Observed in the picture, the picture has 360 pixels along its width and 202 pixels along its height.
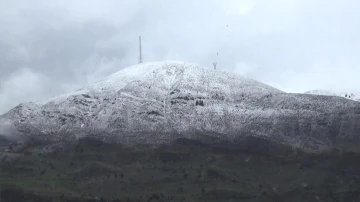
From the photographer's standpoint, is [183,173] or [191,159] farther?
[191,159]

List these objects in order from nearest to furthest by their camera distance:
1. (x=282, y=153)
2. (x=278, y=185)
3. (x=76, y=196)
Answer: (x=76, y=196) → (x=278, y=185) → (x=282, y=153)

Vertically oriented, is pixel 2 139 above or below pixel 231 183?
above

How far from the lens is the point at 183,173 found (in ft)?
540

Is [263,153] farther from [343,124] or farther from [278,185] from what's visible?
[343,124]

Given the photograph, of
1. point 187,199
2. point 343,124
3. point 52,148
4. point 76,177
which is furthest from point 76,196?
point 343,124

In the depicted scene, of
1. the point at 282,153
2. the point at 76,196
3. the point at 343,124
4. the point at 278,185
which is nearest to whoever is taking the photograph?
the point at 76,196

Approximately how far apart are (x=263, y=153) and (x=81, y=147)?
54621 mm

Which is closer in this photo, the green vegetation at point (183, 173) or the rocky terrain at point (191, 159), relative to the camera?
the green vegetation at point (183, 173)

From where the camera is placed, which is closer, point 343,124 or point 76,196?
point 76,196

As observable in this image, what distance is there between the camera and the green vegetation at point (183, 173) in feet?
495

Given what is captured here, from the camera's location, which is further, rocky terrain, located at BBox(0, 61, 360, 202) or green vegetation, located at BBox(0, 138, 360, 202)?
rocky terrain, located at BBox(0, 61, 360, 202)

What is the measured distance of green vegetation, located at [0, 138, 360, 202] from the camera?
495ft

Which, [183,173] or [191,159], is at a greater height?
[191,159]

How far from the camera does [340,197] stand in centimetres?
15262
